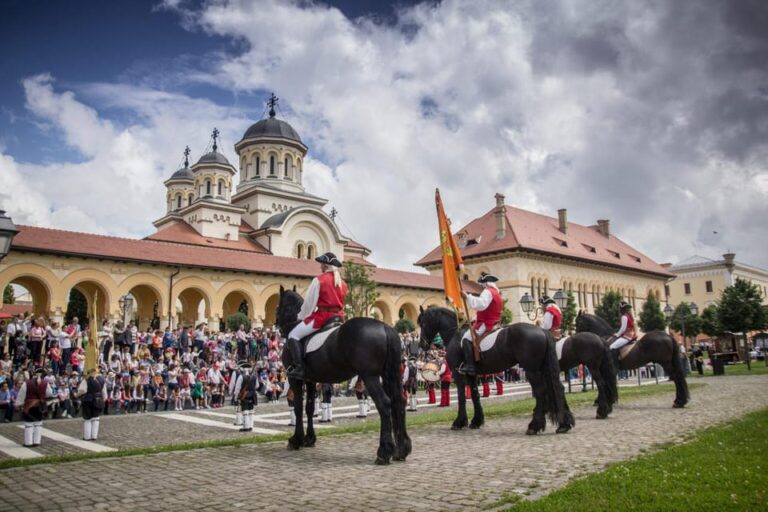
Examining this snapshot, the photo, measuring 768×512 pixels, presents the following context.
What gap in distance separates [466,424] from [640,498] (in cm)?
574

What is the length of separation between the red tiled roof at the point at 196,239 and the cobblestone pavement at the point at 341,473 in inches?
1424

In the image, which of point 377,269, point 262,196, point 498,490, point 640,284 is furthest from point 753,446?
point 640,284

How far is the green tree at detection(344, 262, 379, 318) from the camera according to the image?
114ft

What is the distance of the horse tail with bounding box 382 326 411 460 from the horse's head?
6.30 feet

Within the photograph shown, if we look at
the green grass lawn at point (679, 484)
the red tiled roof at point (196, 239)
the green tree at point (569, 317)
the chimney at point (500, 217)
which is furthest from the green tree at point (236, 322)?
the chimney at point (500, 217)

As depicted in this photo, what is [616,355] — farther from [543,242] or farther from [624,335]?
[543,242]

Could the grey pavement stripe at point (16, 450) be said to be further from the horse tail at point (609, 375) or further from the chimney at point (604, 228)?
the chimney at point (604, 228)

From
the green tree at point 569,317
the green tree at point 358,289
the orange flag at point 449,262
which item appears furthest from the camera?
the green tree at point 569,317

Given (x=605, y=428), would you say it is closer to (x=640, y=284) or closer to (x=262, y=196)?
(x=262, y=196)

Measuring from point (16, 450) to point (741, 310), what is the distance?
1607 inches

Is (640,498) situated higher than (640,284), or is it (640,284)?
(640,284)

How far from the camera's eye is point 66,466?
7457mm

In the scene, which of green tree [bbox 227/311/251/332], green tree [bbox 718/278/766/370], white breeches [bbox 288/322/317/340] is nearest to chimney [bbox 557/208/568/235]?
green tree [bbox 718/278/766/370]

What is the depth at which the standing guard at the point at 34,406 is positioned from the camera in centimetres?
1073
